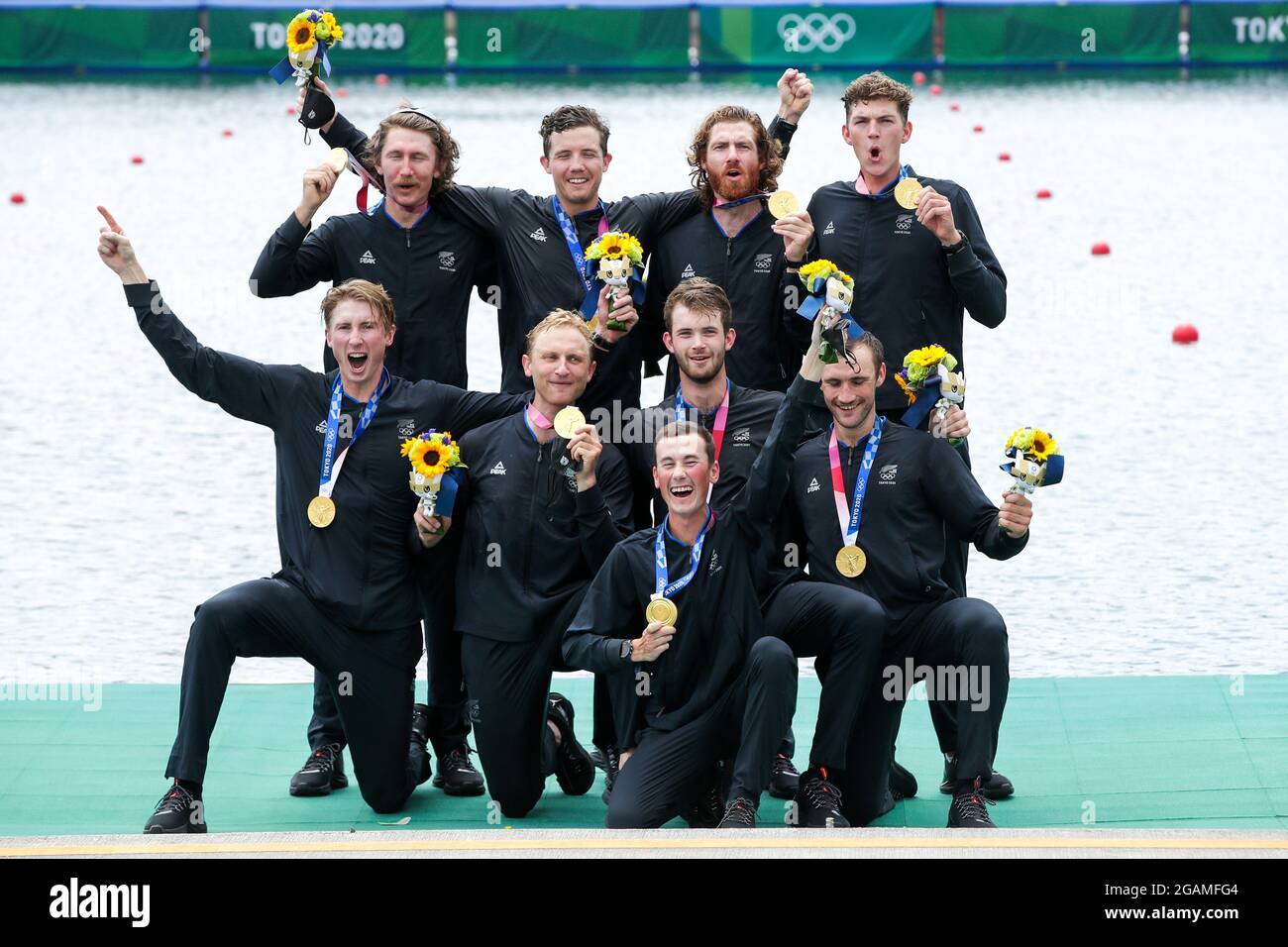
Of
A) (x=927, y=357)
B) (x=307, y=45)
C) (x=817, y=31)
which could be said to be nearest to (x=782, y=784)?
(x=927, y=357)

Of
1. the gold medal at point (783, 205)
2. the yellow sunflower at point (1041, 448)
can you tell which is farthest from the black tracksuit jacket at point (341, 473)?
the yellow sunflower at point (1041, 448)

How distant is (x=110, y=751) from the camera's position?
6715 mm

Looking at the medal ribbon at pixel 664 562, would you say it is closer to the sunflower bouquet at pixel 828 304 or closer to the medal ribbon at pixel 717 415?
the medal ribbon at pixel 717 415

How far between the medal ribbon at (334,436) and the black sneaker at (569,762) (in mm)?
1154

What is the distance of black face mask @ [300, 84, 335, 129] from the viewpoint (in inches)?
268

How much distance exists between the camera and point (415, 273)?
6.68m

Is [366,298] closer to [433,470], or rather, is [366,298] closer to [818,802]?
[433,470]

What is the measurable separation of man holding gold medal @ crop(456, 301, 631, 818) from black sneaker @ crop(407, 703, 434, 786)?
0.34 meters

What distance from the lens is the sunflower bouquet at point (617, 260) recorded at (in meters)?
6.16

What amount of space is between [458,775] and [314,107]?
2.65m

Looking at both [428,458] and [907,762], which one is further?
[907,762]
